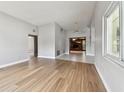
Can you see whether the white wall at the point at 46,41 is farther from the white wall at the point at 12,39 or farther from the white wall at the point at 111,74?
the white wall at the point at 111,74

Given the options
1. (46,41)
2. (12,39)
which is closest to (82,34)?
(46,41)

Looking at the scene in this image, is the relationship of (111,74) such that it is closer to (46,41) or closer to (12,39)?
(12,39)

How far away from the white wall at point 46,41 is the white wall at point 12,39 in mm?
1483

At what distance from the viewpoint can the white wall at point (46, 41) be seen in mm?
6664

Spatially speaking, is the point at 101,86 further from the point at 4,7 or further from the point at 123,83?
the point at 4,7

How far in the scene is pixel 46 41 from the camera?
6.92 metres

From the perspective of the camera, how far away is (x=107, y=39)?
7.64ft

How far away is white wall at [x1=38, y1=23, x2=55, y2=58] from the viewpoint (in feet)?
21.9

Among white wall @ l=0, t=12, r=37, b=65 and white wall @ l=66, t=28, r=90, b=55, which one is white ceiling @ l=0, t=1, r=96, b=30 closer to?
white wall @ l=0, t=12, r=37, b=65

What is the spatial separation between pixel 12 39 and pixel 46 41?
2706mm

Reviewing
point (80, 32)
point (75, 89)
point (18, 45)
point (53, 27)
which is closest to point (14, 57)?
point (18, 45)

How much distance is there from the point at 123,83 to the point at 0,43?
466 cm

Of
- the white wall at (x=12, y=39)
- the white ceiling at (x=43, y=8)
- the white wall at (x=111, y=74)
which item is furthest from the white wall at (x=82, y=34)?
the white wall at (x=111, y=74)

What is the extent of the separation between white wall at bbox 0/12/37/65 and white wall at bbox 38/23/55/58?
148 cm
